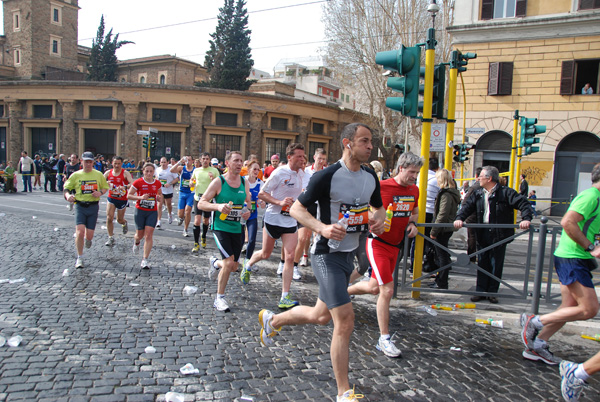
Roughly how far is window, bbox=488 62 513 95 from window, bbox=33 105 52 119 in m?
35.5

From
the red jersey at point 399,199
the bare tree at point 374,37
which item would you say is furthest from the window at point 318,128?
the red jersey at point 399,199

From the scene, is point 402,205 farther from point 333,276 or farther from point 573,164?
point 573,164

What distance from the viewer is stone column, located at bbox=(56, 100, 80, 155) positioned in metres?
37.8

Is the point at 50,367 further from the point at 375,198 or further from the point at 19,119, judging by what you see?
the point at 19,119

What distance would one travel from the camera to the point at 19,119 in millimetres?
39156

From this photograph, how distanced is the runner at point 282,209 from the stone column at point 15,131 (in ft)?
134

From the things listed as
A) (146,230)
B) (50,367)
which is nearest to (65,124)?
(146,230)

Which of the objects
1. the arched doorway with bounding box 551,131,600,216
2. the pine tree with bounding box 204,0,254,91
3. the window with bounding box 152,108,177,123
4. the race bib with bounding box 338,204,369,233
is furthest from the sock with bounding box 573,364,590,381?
the pine tree with bounding box 204,0,254,91

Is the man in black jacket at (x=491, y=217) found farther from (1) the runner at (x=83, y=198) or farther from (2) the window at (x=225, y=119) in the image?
(2) the window at (x=225, y=119)

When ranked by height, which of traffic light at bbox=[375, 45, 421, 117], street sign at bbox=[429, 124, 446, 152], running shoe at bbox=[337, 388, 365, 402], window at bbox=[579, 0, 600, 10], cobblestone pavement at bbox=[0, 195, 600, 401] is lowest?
cobblestone pavement at bbox=[0, 195, 600, 401]

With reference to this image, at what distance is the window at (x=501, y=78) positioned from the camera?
21.6m

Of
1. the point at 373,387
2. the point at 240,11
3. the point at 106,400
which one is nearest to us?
the point at 106,400

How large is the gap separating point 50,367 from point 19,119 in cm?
4286

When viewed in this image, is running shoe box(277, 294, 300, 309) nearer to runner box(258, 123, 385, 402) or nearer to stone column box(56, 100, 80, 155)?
runner box(258, 123, 385, 402)
